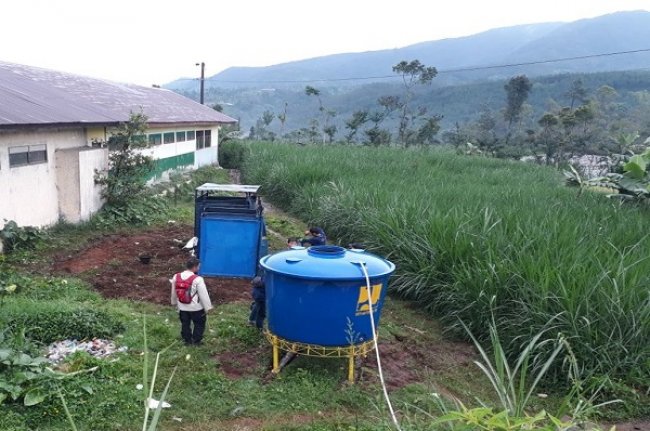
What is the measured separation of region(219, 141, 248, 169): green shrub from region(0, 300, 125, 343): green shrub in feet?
64.8

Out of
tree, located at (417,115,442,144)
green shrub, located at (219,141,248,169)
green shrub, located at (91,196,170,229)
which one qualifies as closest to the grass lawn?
green shrub, located at (91,196,170,229)

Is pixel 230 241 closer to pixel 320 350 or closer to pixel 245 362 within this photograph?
pixel 245 362

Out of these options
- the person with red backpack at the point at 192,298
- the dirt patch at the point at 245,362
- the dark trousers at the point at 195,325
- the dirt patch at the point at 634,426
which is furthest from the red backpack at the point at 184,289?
the dirt patch at the point at 634,426

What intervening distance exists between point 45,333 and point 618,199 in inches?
385

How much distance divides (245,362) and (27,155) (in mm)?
6280

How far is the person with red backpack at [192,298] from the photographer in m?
5.07

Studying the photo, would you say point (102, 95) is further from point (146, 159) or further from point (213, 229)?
point (213, 229)

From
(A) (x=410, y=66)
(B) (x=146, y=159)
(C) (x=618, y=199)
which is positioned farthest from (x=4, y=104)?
(A) (x=410, y=66)

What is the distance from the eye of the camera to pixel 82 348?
505 cm

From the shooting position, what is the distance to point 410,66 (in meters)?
35.5

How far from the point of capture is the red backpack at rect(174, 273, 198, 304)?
507cm

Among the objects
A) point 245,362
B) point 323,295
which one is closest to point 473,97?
point 245,362

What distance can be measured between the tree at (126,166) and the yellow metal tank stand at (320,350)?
A: 25.7 feet

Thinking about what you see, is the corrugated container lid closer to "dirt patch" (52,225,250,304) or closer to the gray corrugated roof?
"dirt patch" (52,225,250,304)
